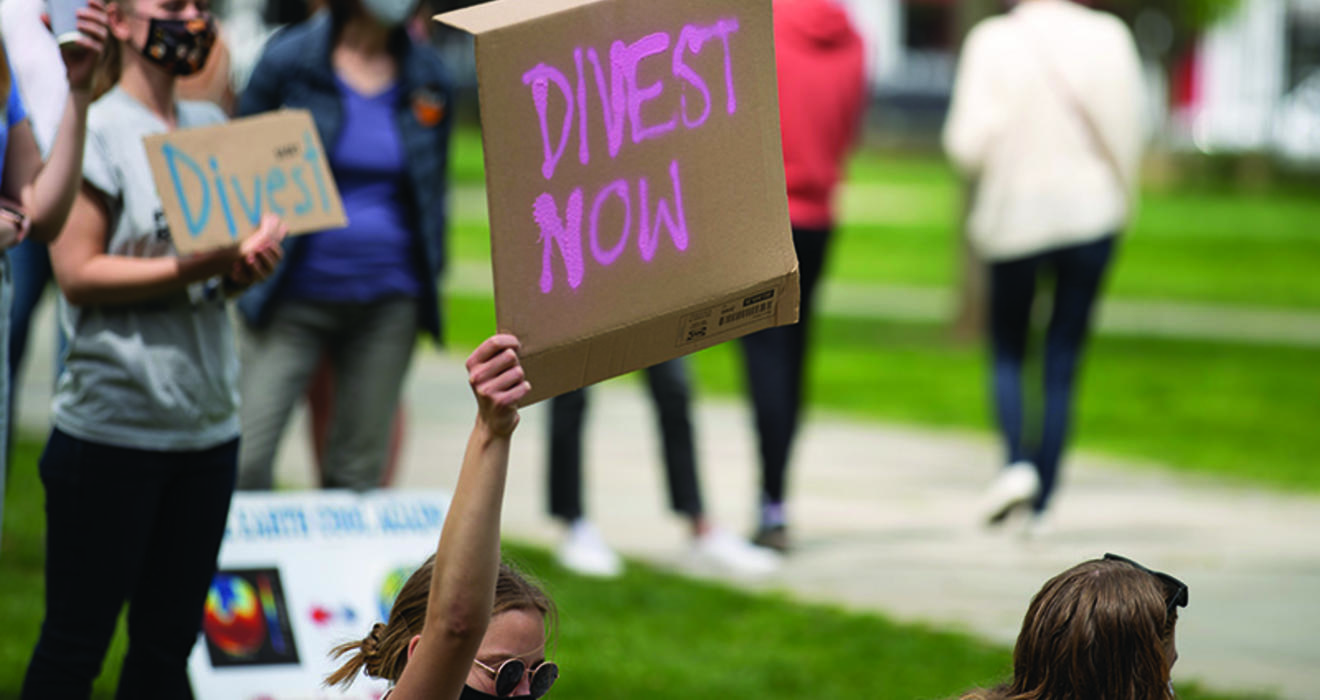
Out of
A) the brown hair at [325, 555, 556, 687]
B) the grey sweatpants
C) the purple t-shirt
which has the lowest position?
the grey sweatpants

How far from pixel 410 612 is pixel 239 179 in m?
1.47

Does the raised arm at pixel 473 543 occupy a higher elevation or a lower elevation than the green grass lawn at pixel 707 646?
higher

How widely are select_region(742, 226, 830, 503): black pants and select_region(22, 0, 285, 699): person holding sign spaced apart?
324 centimetres

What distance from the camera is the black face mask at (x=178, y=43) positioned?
376 centimetres

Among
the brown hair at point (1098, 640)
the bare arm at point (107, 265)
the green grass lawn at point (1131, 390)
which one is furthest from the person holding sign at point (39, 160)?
the green grass lawn at point (1131, 390)

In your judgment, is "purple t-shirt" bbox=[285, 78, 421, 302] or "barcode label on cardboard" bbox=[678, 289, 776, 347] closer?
"barcode label on cardboard" bbox=[678, 289, 776, 347]

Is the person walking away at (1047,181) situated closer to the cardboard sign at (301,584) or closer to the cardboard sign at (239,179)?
the cardboard sign at (301,584)

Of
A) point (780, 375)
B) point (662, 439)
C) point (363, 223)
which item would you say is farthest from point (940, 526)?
point (363, 223)

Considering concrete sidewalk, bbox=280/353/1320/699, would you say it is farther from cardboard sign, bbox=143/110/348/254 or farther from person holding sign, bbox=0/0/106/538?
person holding sign, bbox=0/0/106/538

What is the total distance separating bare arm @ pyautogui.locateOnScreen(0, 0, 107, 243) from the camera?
330 centimetres


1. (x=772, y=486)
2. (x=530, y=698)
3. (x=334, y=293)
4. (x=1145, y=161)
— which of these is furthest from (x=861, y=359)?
(x=1145, y=161)

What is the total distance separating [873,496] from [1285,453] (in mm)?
2696

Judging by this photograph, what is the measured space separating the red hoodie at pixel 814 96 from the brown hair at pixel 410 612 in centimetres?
414

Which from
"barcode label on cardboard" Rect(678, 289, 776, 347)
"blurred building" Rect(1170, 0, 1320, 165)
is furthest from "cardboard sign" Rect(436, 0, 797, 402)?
"blurred building" Rect(1170, 0, 1320, 165)
